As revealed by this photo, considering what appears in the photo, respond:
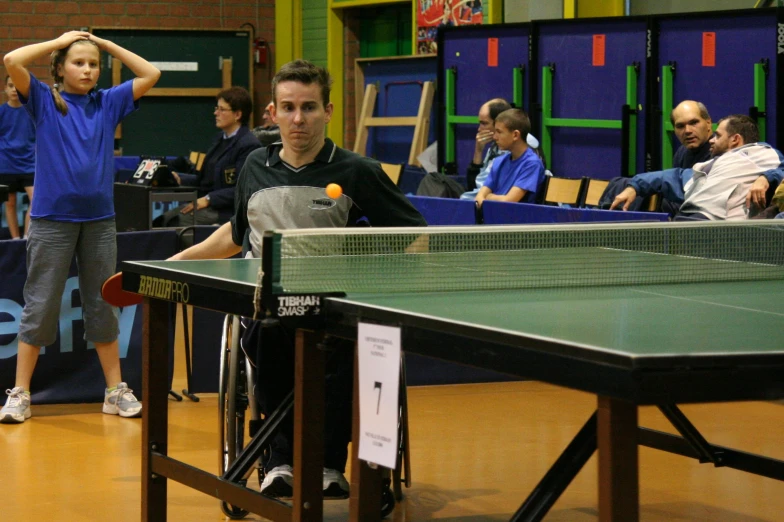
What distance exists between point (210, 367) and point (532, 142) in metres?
3.46

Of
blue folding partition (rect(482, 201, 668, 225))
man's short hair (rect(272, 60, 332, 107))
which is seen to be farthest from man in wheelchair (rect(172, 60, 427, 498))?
blue folding partition (rect(482, 201, 668, 225))

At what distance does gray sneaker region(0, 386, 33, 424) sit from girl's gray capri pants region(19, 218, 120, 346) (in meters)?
0.22

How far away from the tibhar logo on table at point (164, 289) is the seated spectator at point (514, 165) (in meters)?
4.30

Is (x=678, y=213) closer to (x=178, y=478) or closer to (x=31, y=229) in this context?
(x=31, y=229)

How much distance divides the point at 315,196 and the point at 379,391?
4.26 ft

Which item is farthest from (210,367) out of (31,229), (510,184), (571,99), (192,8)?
(192,8)

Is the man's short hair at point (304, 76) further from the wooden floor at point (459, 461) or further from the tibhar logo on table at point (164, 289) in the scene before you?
the wooden floor at point (459, 461)

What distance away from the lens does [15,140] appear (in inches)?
393

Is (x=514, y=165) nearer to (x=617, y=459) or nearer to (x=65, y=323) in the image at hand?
(x=65, y=323)

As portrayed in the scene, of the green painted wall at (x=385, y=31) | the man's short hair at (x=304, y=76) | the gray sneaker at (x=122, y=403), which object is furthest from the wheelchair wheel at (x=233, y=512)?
the green painted wall at (x=385, y=31)

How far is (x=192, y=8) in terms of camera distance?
14.3 metres

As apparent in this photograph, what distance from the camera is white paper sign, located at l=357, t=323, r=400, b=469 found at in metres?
2.40

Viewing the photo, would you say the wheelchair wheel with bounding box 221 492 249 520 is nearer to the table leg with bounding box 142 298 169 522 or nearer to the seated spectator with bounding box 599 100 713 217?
the table leg with bounding box 142 298 169 522

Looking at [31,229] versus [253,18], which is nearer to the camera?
[31,229]
